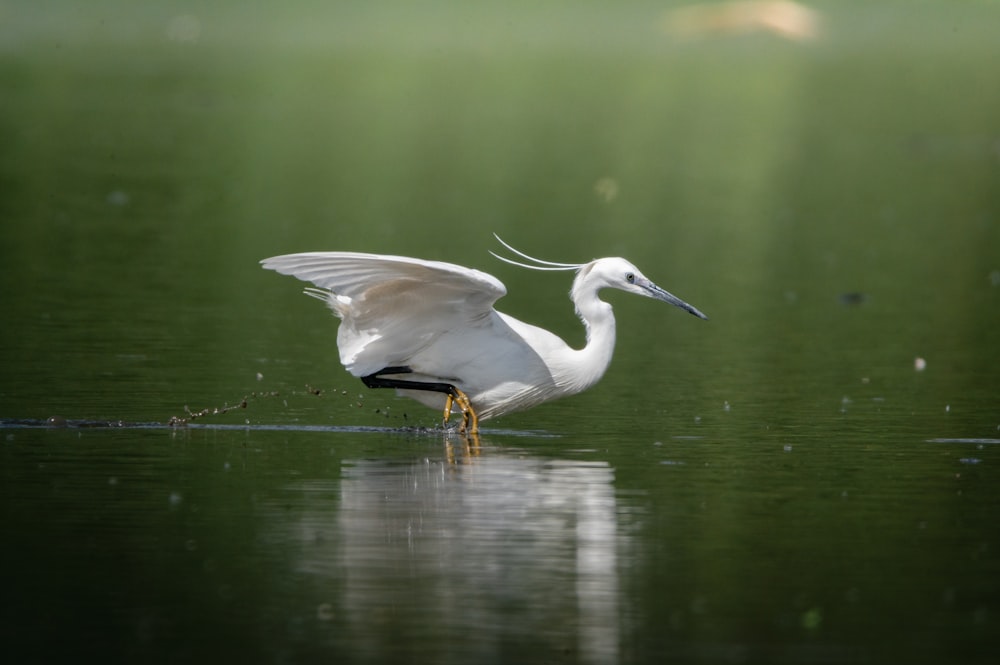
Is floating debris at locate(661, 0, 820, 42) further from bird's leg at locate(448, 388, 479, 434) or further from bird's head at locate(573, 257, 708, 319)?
bird's leg at locate(448, 388, 479, 434)

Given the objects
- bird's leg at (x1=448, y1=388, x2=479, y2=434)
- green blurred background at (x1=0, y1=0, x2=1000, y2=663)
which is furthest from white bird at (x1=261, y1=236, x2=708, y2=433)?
green blurred background at (x1=0, y1=0, x2=1000, y2=663)

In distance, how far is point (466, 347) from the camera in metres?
12.7

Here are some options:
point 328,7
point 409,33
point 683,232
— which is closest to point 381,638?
point 683,232

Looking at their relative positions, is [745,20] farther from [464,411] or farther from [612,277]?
[464,411]

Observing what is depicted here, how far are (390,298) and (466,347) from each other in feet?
2.17

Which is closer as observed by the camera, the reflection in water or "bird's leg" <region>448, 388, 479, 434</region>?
the reflection in water

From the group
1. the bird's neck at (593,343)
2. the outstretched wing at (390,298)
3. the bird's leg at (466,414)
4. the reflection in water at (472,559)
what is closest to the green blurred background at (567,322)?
the reflection in water at (472,559)

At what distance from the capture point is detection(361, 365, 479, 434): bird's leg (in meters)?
12.7

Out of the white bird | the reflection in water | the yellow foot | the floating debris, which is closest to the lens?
the reflection in water

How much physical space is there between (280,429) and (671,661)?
17.1 ft

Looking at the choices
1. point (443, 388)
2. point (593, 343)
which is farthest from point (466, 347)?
point (593, 343)

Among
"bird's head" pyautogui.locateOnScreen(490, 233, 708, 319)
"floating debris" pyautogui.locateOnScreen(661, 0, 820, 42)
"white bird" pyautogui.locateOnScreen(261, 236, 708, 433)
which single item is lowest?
"white bird" pyautogui.locateOnScreen(261, 236, 708, 433)

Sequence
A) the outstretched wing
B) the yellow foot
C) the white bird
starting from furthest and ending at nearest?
the yellow foot
the white bird
the outstretched wing

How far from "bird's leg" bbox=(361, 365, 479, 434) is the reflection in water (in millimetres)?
1155
